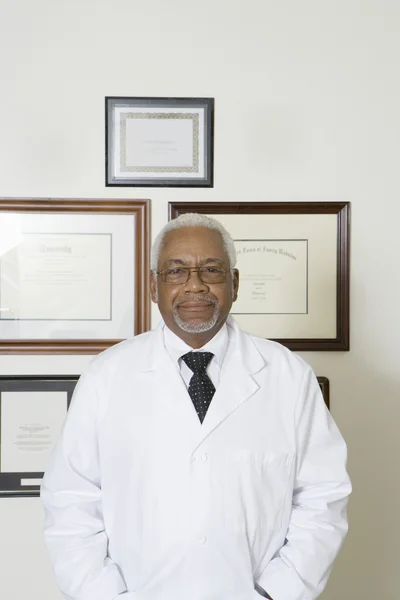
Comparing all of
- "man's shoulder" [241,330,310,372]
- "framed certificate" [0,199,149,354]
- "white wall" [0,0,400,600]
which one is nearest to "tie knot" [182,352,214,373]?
"man's shoulder" [241,330,310,372]

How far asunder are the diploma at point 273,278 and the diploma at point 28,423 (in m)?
0.66

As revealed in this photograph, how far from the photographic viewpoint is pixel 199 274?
1.53 metres

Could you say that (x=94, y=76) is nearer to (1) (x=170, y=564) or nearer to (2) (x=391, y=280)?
(2) (x=391, y=280)

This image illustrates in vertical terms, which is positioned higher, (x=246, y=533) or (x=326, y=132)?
(x=326, y=132)

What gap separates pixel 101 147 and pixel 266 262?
2.07 ft

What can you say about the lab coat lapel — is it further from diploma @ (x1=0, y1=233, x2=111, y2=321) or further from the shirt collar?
diploma @ (x1=0, y1=233, x2=111, y2=321)

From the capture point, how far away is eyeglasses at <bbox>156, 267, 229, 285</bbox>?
1536 mm

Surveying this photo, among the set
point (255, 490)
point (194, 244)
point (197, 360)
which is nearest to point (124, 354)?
point (197, 360)

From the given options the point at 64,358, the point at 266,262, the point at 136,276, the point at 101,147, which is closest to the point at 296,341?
the point at 266,262

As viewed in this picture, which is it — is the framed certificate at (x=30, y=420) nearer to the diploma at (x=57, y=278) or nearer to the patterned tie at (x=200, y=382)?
the diploma at (x=57, y=278)

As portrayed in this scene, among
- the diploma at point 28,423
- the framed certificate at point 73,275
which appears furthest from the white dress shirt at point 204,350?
the diploma at point 28,423

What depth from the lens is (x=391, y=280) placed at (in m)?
2.17

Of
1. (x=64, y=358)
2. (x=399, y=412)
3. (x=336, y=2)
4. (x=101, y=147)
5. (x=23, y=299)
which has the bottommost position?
(x=399, y=412)

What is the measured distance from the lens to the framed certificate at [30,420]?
2123 millimetres
